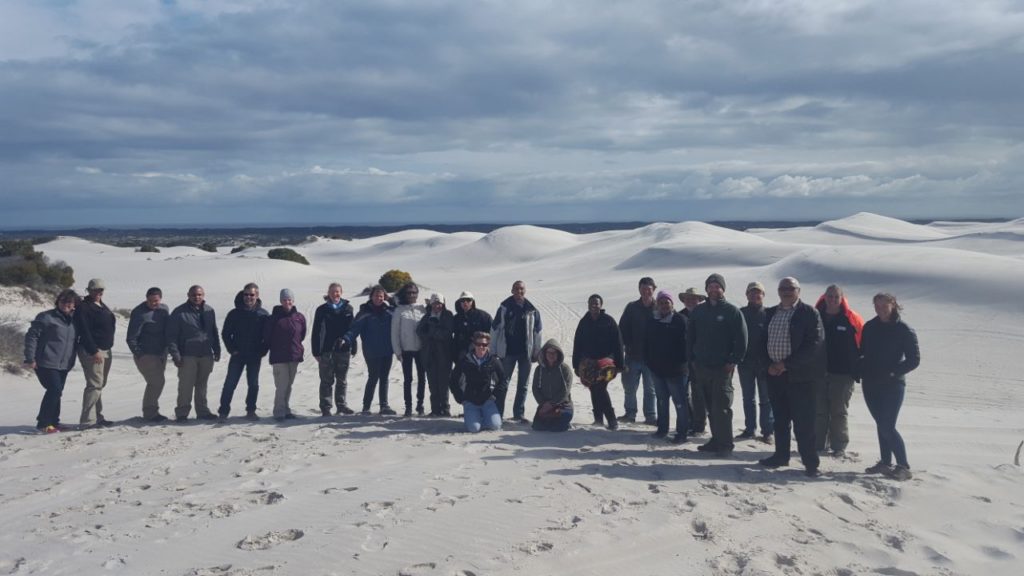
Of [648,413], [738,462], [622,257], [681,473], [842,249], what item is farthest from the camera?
[622,257]

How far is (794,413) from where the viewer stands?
7.06m

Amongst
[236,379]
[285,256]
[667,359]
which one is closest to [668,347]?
[667,359]

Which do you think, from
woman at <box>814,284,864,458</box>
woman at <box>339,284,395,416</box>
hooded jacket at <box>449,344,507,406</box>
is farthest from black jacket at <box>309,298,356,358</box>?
woman at <box>814,284,864,458</box>

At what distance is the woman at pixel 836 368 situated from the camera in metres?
7.32

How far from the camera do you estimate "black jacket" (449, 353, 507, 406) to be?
8.72 meters

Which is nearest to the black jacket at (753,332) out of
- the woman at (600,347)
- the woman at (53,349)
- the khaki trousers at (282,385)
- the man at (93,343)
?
the woman at (600,347)

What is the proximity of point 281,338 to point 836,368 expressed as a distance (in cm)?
601

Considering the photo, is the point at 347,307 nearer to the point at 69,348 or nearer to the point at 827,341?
the point at 69,348

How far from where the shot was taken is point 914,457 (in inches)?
302

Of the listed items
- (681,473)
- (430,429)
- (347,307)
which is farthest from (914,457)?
(347,307)

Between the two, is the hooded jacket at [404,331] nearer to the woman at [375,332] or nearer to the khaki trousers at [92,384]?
the woman at [375,332]

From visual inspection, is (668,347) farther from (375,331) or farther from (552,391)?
(375,331)

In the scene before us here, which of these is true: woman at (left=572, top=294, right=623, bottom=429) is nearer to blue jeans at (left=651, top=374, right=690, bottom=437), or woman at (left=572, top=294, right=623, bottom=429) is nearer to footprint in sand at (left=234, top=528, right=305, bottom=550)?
blue jeans at (left=651, top=374, right=690, bottom=437)

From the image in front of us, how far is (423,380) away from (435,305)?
105cm
